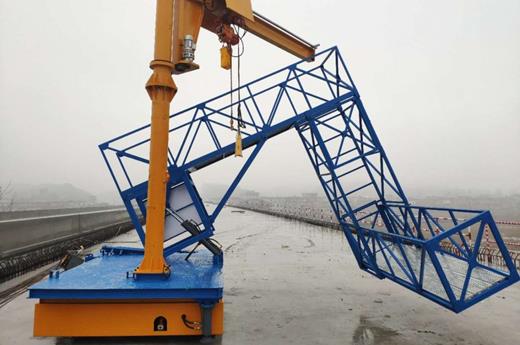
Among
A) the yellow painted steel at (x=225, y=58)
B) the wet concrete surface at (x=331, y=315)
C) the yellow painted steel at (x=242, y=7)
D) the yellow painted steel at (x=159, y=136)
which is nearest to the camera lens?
the wet concrete surface at (x=331, y=315)

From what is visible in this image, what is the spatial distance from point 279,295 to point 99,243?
13.3 metres

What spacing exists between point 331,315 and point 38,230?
11.6 metres

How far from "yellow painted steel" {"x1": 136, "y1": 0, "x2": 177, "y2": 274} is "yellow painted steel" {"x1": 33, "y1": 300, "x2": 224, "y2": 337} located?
2.41ft

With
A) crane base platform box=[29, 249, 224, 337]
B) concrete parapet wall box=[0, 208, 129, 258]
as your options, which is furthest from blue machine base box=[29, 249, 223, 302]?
concrete parapet wall box=[0, 208, 129, 258]

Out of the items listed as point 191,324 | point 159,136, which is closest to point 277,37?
point 159,136

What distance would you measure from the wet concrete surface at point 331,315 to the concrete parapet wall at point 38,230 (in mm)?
3796

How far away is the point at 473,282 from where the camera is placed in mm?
6219

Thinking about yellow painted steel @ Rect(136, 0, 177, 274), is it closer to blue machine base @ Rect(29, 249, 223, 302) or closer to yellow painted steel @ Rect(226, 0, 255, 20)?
blue machine base @ Rect(29, 249, 223, 302)

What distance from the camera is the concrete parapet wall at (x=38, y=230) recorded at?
10578 millimetres

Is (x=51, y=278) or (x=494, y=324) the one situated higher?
(x=51, y=278)

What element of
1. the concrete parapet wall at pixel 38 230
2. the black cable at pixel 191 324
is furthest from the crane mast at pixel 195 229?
the concrete parapet wall at pixel 38 230

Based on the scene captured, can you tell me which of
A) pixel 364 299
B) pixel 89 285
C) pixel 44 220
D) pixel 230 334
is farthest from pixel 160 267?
pixel 44 220

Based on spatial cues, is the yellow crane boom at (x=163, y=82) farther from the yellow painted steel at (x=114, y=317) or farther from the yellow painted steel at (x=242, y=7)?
the yellow painted steel at (x=114, y=317)

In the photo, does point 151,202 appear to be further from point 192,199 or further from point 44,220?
point 44,220
